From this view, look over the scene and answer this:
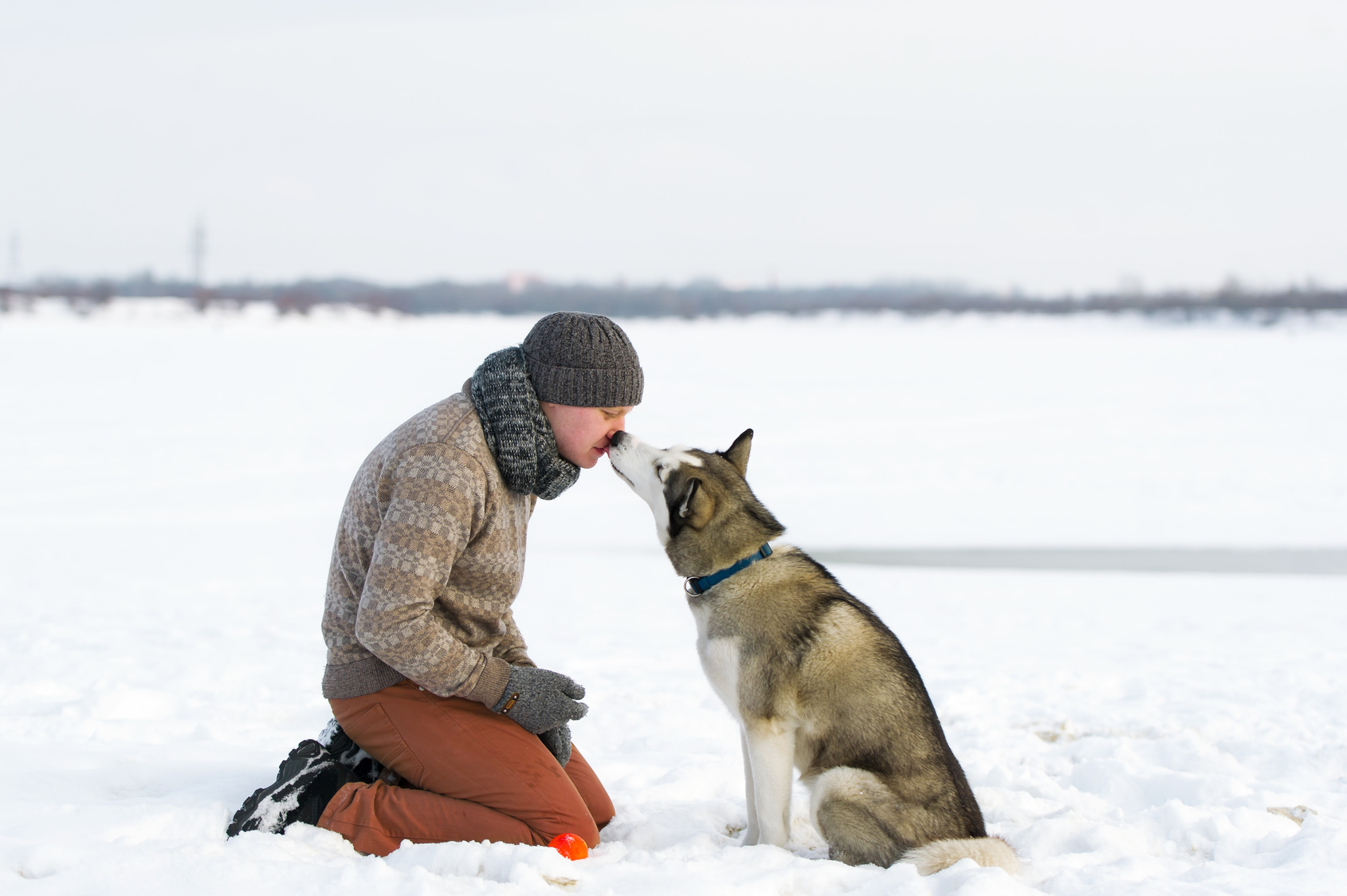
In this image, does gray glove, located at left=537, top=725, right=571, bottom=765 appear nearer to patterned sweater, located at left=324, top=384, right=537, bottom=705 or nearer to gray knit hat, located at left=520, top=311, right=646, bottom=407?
patterned sweater, located at left=324, top=384, right=537, bottom=705

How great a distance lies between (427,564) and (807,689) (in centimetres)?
123

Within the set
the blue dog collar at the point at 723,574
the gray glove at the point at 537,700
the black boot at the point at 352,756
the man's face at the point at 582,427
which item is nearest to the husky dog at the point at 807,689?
the blue dog collar at the point at 723,574

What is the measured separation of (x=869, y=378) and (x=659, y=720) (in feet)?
76.7

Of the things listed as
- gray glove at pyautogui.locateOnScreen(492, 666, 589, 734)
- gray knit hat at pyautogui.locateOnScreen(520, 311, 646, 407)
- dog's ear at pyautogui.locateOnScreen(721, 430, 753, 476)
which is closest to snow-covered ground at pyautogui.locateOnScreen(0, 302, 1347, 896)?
gray glove at pyautogui.locateOnScreen(492, 666, 589, 734)

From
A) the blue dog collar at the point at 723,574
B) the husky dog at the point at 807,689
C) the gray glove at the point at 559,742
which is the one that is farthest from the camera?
the gray glove at the point at 559,742

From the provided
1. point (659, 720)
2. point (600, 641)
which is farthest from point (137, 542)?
point (659, 720)

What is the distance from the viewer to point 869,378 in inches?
1085

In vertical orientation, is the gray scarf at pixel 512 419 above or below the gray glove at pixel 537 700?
above

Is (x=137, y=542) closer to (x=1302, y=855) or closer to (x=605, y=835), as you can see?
(x=605, y=835)

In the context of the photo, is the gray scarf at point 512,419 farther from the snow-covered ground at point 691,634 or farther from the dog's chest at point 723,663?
the snow-covered ground at point 691,634

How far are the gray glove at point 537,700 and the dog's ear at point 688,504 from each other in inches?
25.5

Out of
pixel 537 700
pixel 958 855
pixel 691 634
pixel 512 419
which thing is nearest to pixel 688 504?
pixel 512 419

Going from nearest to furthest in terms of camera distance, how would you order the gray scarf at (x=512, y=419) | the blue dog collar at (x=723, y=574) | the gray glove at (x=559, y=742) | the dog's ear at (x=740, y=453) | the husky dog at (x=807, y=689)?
1. the husky dog at (x=807, y=689)
2. the gray scarf at (x=512, y=419)
3. the blue dog collar at (x=723, y=574)
4. the gray glove at (x=559, y=742)
5. the dog's ear at (x=740, y=453)

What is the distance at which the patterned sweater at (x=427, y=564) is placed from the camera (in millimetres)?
3102
